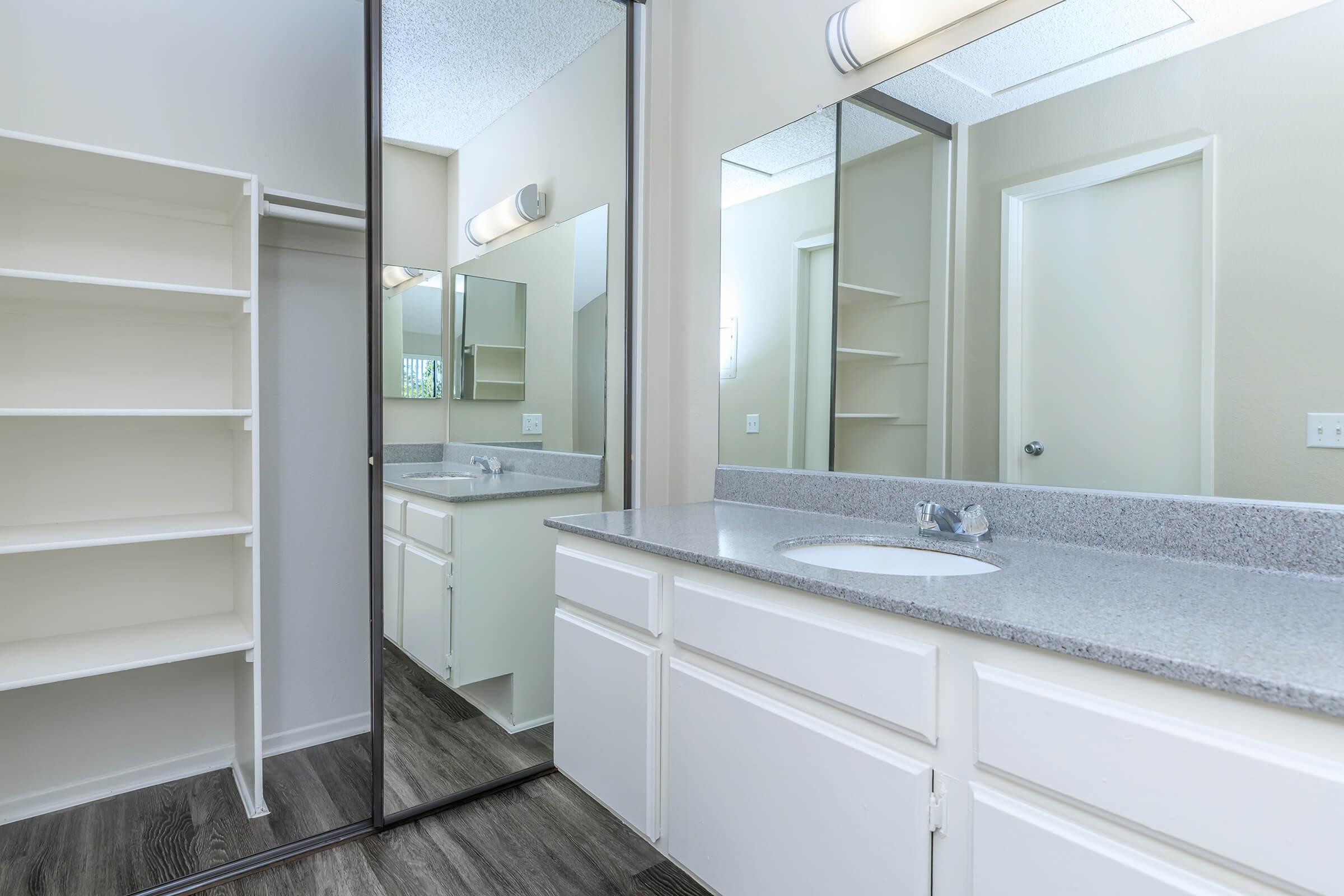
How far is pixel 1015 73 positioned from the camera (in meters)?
1.52

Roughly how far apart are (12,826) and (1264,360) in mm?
3009

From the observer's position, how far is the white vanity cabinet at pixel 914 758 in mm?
689

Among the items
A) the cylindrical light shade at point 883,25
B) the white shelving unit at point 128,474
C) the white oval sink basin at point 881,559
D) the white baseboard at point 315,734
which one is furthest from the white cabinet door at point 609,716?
the cylindrical light shade at point 883,25

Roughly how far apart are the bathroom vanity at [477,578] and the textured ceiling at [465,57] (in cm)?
95

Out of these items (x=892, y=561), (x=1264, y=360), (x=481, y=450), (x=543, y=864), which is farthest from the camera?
(x=481, y=450)

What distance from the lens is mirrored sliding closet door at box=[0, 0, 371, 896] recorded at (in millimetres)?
1815

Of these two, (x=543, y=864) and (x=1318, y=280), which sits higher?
(x=1318, y=280)

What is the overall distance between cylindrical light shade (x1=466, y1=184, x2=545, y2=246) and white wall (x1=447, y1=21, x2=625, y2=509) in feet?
0.06

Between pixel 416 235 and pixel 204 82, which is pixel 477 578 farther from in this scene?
pixel 204 82

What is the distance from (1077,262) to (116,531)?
2329 mm

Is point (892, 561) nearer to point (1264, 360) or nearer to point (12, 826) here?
point (1264, 360)

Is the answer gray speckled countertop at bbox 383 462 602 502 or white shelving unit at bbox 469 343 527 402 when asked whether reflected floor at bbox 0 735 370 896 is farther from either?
white shelving unit at bbox 469 343 527 402

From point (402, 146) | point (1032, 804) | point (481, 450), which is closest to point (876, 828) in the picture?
point (1032, 804)

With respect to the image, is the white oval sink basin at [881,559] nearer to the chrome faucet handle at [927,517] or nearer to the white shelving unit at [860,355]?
the chrome faucet handle at [927,517]
